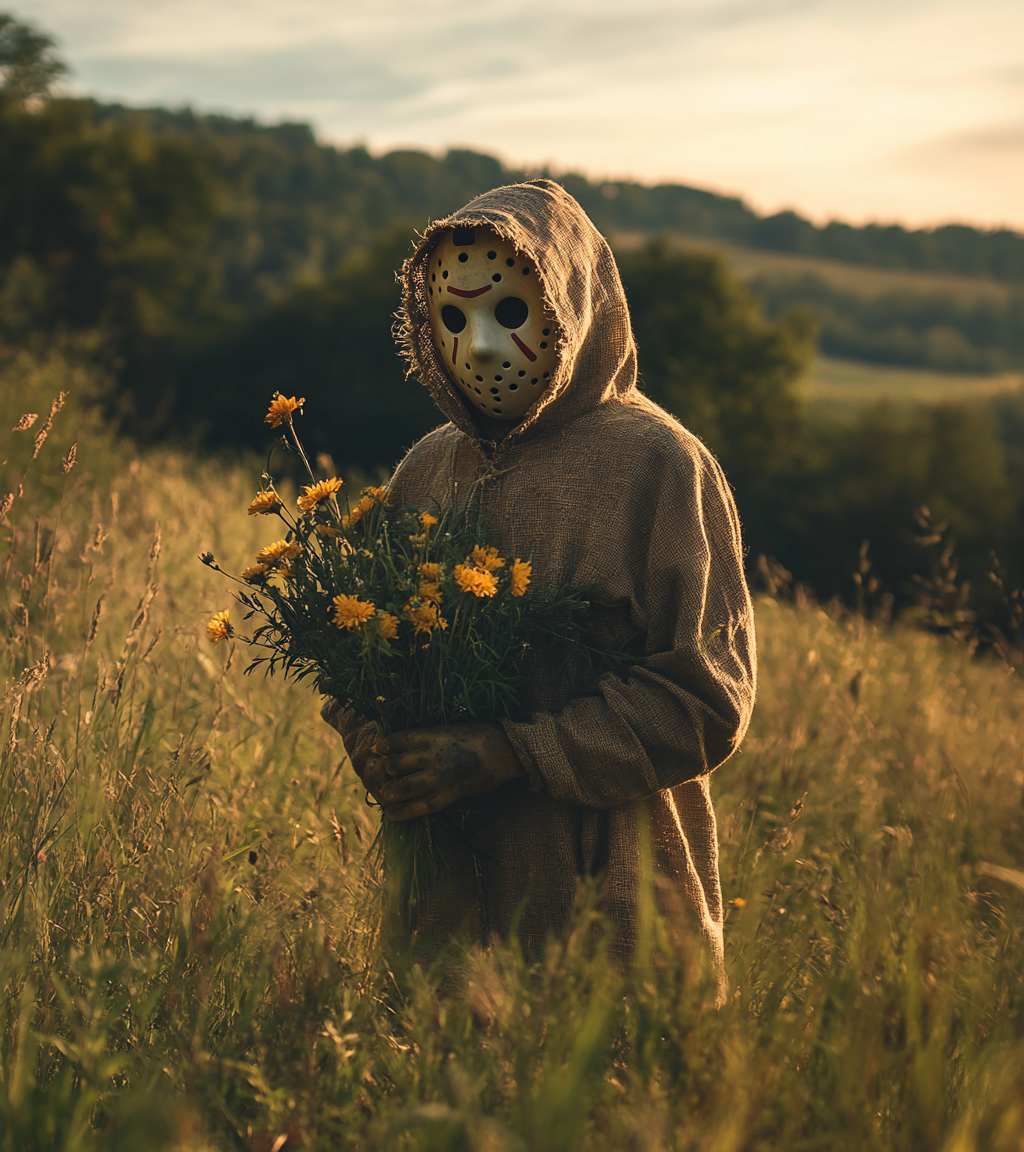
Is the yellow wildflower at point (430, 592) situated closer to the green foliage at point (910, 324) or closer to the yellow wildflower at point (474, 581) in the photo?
the yellow wildflower at point (474, 581)

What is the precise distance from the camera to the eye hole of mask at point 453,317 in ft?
6.36

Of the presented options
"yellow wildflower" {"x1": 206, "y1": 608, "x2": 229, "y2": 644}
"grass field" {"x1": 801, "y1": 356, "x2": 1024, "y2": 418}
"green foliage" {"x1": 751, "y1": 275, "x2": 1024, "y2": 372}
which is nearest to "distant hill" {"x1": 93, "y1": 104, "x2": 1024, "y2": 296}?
"green foliage" {"x1": 751, "y1": 275, "x2": 1024, "y2": 372}

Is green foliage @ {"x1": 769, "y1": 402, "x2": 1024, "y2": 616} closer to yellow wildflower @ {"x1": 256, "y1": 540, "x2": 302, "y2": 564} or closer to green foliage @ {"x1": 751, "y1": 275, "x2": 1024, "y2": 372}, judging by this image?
yellow wildflower @ {"x1": 256, "y1": 540, "x2": 302, "y2": 564}

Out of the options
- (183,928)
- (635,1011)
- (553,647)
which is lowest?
(183,928)

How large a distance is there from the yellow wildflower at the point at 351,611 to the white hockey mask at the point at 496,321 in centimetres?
60

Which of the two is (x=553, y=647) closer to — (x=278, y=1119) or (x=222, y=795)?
(x=278, y=1119)

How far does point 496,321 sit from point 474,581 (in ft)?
2.06

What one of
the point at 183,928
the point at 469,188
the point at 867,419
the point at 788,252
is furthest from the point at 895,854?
the point at 788,252

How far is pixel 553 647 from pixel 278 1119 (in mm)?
882

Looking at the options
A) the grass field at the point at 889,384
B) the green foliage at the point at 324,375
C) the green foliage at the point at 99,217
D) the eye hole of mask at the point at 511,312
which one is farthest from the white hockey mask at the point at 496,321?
the grass field at the point at 889,384

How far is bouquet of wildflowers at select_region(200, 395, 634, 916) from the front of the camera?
1.56 meters

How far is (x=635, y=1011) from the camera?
1258mm

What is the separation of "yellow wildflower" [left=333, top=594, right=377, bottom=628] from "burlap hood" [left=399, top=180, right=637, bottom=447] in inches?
22.0

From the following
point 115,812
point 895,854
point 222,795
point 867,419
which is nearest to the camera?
point 115,812
